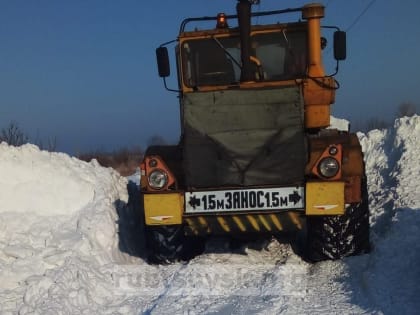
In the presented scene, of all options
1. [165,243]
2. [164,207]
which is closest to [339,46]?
[164,207]

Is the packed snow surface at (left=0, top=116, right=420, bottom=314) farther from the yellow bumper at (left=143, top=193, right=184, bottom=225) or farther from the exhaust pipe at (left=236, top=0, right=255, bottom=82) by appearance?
the exhaust pipe at (left=236, top=0, right=255, bottom=82)

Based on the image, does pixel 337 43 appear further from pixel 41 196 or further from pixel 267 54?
pixel 41 196

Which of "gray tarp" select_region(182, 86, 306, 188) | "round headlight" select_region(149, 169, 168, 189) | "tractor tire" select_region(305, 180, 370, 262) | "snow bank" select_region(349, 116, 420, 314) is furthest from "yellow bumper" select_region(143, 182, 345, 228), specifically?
"snow bank" select_region(349, 116, 420, 314)

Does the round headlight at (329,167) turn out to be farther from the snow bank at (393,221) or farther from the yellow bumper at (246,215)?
the snow bank at (393,221)

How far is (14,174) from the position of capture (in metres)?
8.12

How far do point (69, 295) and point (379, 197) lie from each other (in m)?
5.49

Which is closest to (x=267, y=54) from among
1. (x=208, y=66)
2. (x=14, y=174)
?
(x=208, y=66)

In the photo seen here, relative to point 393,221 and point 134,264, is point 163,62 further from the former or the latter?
point 393,221

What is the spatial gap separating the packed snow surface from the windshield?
235 cm

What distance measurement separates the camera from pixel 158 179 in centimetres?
705

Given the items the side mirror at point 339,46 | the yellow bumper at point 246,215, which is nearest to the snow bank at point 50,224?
the yellow bumper at point 246,215

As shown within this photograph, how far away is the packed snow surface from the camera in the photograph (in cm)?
579

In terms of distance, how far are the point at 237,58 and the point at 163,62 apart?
41.3 inches

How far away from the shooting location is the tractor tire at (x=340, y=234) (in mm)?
7164
